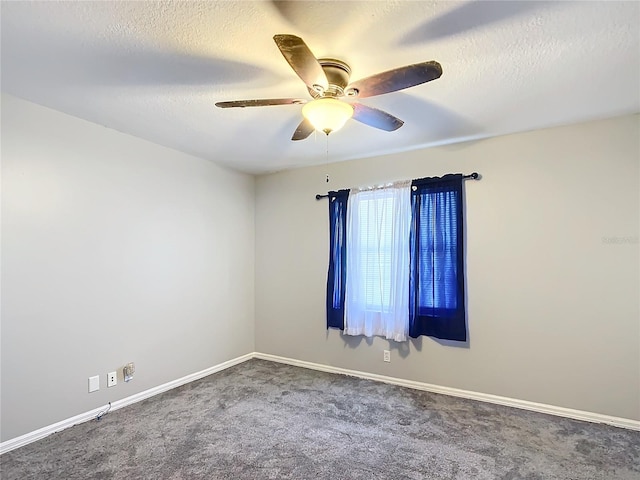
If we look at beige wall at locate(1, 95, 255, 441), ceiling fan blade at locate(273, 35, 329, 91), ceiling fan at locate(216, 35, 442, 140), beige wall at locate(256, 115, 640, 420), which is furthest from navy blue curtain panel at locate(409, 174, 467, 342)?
beige wall at locate(1, 95, 255, 441)

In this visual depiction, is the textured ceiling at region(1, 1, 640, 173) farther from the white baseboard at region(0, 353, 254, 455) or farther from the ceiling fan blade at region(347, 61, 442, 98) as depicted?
the white baseboard at region(0, 353, 254, 455)

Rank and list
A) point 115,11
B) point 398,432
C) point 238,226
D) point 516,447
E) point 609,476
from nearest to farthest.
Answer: point 115,11 → point 609,476 → point 516,447 → point 398,432 → point 238,226

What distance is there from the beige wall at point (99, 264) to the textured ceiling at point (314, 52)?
0.37 m

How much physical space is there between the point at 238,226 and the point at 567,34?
356cm

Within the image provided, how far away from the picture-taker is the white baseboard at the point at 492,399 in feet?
8.78

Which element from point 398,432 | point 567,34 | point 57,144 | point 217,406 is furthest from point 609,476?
point 57,144

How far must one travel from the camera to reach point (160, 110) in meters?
2.62

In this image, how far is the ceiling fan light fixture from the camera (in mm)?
1887

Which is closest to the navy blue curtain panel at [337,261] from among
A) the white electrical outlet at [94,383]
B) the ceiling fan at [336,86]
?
the ceiling fan at [336,86]

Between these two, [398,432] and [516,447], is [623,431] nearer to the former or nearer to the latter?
[516,447]

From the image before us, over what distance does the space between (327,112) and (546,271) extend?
7.69ft

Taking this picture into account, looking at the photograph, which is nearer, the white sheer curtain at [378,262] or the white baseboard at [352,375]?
the white baseboard at [352,375]

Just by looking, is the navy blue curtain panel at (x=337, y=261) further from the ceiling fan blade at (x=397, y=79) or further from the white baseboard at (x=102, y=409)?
the ceiling fan blade at (x=397, y=79)

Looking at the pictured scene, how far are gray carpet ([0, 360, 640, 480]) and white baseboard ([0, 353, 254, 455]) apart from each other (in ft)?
0.20
